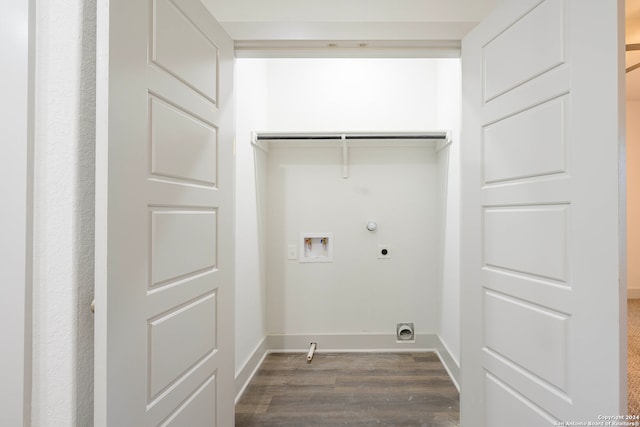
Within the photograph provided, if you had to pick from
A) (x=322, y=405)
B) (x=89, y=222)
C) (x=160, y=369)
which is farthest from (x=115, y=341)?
(x=322, y=405)

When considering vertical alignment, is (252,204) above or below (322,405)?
above

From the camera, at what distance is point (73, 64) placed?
72 centimetres

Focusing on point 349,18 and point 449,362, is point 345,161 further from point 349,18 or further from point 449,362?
point 449,362

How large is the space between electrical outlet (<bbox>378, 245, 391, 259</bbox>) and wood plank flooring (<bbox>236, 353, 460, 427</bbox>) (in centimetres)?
88

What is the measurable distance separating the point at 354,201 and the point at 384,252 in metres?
0.56

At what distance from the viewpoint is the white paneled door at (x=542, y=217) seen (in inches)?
28.9

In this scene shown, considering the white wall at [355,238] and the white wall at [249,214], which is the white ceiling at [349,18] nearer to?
the white wall at [249,214]

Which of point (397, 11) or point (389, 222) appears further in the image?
point (389, 222)

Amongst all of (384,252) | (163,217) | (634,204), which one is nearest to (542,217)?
(163,217)

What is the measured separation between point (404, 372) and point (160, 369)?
1.92 m

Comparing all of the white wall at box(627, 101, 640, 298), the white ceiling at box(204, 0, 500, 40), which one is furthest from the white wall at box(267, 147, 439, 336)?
the white wall at box(627, 101, 640, 298)

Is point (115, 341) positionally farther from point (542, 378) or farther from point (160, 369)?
point (542, 378)

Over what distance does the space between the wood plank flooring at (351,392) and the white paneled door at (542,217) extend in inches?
24.5

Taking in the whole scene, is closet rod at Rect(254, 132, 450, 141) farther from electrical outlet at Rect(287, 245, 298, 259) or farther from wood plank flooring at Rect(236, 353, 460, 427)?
wood plank flooring at Rect(236, 353, 460, 427)
